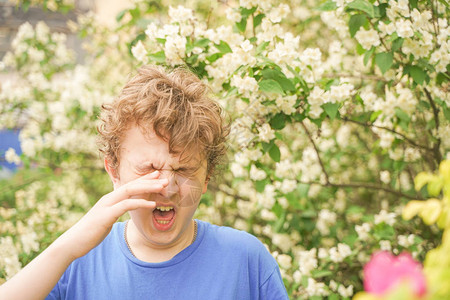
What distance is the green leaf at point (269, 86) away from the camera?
6.45ft

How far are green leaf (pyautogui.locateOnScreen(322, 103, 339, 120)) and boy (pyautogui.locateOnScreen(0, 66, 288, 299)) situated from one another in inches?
30.0

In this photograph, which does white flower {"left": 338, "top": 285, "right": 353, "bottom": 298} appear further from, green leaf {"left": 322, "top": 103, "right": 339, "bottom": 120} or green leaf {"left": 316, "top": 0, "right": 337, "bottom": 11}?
green leaf {"left": 316, "top": 0, "right": 337, "bottom": 11}

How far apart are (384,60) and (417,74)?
0.54 feet

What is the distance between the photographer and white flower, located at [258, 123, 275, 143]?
2.23 m

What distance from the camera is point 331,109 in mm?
2211

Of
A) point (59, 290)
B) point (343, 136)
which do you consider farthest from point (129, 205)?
point (343, 136)

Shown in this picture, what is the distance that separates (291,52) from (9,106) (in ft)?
8.16

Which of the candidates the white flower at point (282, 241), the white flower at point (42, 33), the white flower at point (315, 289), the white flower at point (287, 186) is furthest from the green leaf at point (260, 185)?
the white flower at point (42, 33)

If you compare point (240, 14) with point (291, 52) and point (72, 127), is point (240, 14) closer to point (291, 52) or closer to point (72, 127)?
point (291, 52)

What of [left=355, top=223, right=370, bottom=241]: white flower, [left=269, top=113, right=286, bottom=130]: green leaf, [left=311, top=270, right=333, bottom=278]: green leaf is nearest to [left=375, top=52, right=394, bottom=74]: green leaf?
[left=269, top=113, right=286, bottom=130]: green leaf

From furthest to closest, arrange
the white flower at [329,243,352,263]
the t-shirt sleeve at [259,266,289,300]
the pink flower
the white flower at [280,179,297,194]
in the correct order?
the white flower at [280,179,297,194] → the white flower at [329,243,352,263] → the t-shirt sleeve at [259,266,289,300] → the pink flower

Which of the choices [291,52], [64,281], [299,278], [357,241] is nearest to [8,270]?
[64,281]

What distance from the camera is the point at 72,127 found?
3.55 metres

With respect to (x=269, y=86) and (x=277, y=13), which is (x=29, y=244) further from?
(x=277, y=13)
